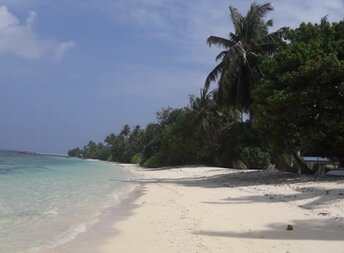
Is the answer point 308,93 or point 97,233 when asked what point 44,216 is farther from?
point 308,93

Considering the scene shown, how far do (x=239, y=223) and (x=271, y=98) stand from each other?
11.0 m

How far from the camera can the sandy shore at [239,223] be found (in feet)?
27.7

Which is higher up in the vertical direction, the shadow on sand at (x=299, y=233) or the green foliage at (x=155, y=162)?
the green foliage at (x=155, y=162)

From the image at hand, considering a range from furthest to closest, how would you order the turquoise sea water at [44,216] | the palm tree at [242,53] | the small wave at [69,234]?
the palm tree at [242,53] → the turquoise sea water at [44,216] → the small wave at [69,234]

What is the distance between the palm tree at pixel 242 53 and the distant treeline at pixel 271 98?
6 cm

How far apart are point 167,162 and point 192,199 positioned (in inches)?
1718

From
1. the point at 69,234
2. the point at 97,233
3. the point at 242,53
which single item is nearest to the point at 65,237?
the point at 69,234

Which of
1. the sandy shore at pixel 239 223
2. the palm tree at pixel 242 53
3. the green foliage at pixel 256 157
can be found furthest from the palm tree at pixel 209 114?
the sandy shore at pixel 239 223

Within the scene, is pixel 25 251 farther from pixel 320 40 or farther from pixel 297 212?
Result: pixel 320 40

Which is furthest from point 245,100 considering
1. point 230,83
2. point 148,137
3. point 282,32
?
point 148,137

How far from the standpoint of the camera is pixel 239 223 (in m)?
10.7

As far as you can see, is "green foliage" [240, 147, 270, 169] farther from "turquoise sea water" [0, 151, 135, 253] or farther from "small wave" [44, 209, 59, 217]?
"small wave" [44, 209, 59, 217]

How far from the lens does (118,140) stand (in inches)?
4476

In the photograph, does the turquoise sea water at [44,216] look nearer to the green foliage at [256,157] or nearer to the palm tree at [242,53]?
the palm tree at [242,53]
